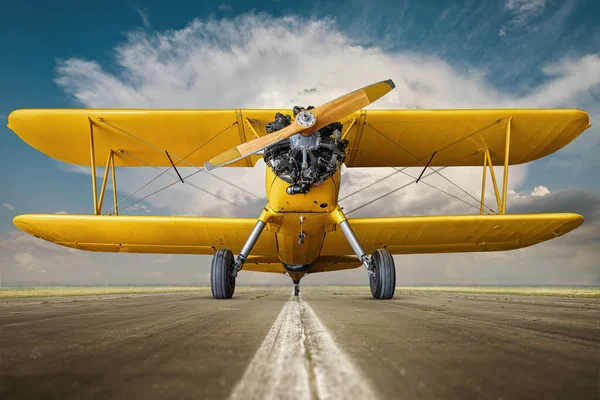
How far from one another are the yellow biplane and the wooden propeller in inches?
0.9

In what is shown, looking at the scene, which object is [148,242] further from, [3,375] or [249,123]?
[3,375]

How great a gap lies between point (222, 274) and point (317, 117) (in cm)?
292

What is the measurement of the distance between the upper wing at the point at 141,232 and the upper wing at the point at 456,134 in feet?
10.1

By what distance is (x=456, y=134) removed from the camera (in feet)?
25.3

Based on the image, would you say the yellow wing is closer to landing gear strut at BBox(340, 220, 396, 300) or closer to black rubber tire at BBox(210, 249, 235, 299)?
black rubber tire at BBox(210, 249, 235, 299)

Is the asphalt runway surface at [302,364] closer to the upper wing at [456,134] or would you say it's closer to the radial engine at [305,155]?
the radial engine at [305,155]

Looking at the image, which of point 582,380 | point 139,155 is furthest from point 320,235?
point 582,380

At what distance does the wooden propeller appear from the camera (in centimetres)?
490

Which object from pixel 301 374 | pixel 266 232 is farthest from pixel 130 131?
pixel 301 374

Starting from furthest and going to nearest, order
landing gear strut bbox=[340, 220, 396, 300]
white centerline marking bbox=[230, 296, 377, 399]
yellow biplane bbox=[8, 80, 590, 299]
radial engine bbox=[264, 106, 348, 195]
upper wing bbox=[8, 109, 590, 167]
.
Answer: upper wing bbox=[8, 109, 590, 167] → yellow biplane bbox=[8, 80, 590, 299] → landing gear strut bbox=[340, 220, 396, 300] → radial engine bbox=[264, 106, 348, 195] → white centerline marking bbox=[230, 296, 377, 399]

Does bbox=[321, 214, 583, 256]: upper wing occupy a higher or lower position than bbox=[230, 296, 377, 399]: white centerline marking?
higher

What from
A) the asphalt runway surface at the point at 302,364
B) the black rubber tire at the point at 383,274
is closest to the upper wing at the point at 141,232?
the black rubber tire at the point at 383,274

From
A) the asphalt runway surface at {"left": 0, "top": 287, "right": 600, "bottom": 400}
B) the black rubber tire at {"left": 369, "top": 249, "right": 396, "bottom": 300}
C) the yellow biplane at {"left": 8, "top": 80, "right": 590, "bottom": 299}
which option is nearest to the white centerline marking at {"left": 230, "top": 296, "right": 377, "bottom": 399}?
the asphalt runway surface at {"left": 0, "top": 287, "right": 600, "bottom": 400}

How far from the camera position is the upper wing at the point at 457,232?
6.89m
